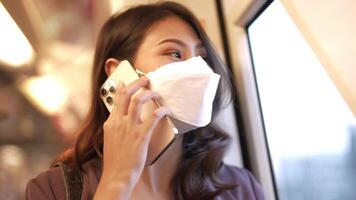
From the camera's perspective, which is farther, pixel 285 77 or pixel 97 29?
pixel 97 29

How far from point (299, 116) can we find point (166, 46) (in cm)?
35

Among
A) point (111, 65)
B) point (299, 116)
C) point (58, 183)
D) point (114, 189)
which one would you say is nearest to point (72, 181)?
point (58, 183)

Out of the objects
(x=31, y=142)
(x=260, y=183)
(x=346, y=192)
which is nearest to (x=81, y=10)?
(x=31, y=142)

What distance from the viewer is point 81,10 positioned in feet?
3.55

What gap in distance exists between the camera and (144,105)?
66cm

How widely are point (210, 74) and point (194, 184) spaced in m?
0.29

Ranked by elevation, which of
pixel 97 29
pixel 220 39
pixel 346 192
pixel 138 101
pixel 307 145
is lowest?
pixel 346 192

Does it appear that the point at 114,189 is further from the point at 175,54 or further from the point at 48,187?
the point at 175,54

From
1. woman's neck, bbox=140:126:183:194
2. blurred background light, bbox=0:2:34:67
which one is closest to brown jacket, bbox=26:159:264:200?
woman's neck, bbox=140:126:183:194

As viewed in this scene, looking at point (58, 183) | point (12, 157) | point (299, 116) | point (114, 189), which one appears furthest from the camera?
point (12, 157)

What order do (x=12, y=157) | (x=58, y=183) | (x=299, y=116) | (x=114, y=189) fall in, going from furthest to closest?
(x=12, y=157) < (x=299, y=116) < (x=58, y=183) < (x=114, y=189)

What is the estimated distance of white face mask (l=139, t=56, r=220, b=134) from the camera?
0.64 metres

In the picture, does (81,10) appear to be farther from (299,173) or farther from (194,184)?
(299,173)

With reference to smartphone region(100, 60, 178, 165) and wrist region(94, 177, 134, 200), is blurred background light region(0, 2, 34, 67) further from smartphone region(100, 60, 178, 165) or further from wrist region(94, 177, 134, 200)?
wrist region(94, 177, 134, 200)
